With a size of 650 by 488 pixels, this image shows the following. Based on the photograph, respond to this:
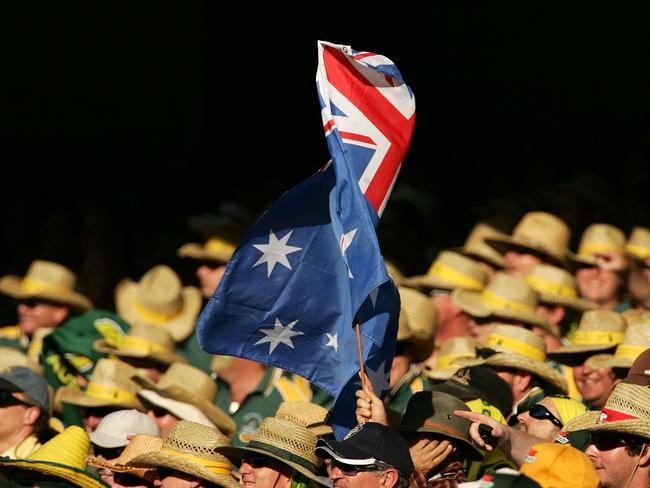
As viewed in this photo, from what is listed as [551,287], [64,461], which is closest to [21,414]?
[64,461]

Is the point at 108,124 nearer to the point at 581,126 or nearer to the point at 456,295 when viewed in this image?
the point at 581,126

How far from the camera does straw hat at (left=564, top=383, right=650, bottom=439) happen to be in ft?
22.0

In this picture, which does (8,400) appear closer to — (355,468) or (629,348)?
(355,468)

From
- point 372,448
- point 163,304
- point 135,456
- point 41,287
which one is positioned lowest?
point 41,287

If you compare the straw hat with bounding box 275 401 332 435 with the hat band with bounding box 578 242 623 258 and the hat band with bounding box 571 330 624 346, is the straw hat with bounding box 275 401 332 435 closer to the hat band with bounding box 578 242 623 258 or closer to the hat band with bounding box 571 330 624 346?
the hat band with bounding box 571 330 624 346

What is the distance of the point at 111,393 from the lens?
990 centimetres

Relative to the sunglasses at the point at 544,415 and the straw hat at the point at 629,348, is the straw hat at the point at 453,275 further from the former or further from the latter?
the sunglasses at the point at 544,415

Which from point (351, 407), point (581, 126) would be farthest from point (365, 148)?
point (581, 126)

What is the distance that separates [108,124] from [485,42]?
12.2 feet

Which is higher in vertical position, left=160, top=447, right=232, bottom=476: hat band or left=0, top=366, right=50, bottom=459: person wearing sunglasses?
left=160, top=447, right=232, bottom=476: hat band

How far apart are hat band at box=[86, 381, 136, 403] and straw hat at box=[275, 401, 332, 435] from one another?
5.64ft

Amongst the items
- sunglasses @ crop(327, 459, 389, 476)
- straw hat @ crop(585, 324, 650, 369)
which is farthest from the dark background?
sunglasses @ crop(327, 459, 389, 476)

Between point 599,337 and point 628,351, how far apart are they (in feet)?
2.01

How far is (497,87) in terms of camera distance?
50.2ft
